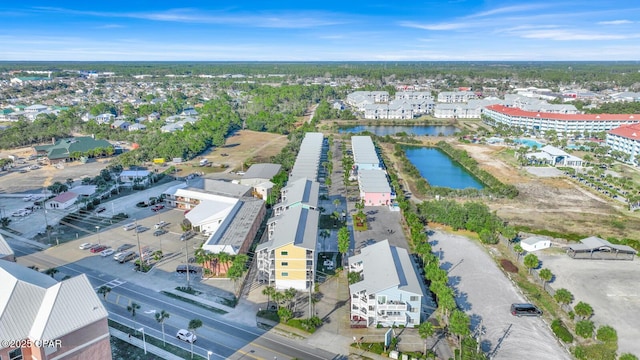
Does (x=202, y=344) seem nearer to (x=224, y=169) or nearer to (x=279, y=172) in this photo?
(x=279, y=172)

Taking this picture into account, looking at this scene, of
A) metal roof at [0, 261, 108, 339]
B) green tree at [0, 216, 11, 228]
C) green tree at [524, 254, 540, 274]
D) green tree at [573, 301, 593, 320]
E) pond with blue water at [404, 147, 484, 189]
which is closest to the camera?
metal roof at [0, 261, 108, 339]

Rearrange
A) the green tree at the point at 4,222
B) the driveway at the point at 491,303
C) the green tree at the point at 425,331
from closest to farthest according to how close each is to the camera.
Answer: the green tree at the point at 425,331, the driveway at the point at 491,303, the green tree at the point at 4,222

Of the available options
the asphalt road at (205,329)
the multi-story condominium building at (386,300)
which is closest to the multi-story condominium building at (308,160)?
the asphalt road at (205,329)

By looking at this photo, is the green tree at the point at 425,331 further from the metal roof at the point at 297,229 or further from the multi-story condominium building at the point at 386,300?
the metal roof at the point at 297,229

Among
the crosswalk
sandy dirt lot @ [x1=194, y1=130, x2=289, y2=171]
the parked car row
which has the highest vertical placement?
sandy dirt lot @ [x1=194, y1=130, x2=289, y2=171]

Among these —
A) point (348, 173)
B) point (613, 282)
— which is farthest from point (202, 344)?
point (348, 173)

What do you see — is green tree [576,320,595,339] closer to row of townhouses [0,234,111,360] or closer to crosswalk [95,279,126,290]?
row of townhouses [0,234,111,360]

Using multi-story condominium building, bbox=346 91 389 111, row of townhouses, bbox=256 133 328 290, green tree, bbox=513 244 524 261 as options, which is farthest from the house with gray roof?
multi-story condominium building, bbox=346 91 389 111
